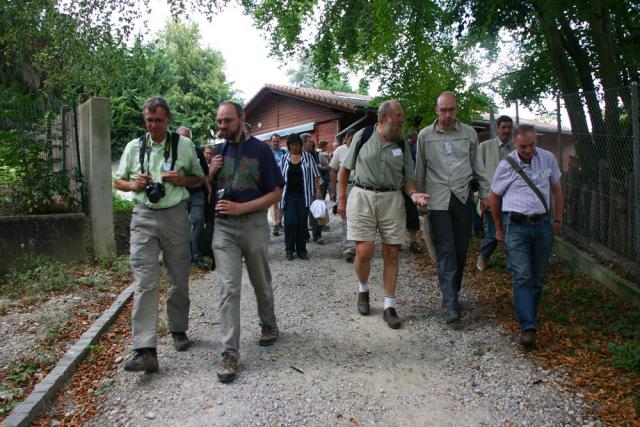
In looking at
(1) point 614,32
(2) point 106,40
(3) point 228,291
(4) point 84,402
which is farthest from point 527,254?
(2) point 106,40

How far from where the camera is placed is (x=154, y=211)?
430 cm

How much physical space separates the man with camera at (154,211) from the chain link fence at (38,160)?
4480mm

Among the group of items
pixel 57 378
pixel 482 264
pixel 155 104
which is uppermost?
pixel 155 104

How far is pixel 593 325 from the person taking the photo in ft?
16.7

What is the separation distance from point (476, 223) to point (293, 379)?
20.3 ft

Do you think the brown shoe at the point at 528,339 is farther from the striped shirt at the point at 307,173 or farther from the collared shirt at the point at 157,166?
the striped shirt at the point at 307,173

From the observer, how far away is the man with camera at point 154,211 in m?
4.18

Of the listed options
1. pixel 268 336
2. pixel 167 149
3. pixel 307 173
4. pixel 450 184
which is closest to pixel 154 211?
pixel 167 149

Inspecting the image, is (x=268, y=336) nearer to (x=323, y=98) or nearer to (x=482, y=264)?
(x=482, y=264)

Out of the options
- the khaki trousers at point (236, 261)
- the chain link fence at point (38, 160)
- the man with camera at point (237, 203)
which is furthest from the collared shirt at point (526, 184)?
the chain link fence at point (38, 160)

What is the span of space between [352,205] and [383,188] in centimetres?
34

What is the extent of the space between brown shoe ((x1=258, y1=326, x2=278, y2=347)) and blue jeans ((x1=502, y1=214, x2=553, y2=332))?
2.10 metres

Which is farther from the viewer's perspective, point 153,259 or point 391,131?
point 391,131

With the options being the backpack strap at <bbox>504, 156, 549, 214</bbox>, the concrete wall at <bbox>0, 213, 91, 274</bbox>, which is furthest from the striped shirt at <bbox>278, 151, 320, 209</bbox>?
the backpack strap at <bbox>504, 156, 549, 214</bbox>
